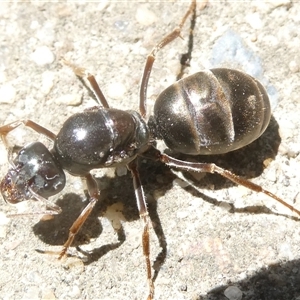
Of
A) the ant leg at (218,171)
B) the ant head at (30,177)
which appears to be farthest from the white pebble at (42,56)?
the ant leg at (218,171)

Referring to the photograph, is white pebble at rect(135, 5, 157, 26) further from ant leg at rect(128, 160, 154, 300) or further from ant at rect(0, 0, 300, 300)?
ant leg at rect(128, 160, 154, 300)

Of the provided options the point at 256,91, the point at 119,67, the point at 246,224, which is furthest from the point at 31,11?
the point at 246,224

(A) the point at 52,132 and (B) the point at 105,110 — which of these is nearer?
(B) the point at 105,110

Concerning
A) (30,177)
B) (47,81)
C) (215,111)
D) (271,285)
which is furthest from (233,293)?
(47,81)

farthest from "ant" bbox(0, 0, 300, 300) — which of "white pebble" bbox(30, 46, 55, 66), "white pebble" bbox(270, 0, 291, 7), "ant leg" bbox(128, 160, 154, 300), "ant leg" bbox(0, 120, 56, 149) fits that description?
"white pebble" bbox(270, 0, 291, 7)

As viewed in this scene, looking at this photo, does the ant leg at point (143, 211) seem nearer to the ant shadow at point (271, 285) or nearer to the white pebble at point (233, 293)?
the ant shadow at point (271, 285)

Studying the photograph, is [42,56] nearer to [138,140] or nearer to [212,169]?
[138,140]

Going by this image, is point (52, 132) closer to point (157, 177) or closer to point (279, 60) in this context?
point (157, 177)
